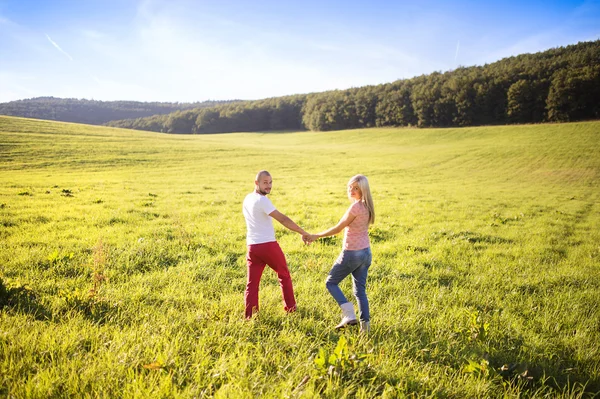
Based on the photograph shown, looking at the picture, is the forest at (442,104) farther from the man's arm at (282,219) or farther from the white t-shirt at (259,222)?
the white t-shirt at (259,222)

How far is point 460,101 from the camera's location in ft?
238

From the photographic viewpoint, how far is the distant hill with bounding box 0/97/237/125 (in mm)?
125750

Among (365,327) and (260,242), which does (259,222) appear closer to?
(260,242)

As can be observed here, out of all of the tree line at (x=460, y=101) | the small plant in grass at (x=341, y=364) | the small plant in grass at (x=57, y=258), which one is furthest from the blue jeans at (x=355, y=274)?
the tree line at (x=460, y=101)

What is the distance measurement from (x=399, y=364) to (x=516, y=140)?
2401 inches

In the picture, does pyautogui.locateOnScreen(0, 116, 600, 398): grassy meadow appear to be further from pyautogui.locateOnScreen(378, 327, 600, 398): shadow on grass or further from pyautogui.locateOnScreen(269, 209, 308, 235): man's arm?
pyautogui.locateOnScreen(269, 209, 308, 235): man's arm

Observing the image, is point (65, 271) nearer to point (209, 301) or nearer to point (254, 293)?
point (209, 301)

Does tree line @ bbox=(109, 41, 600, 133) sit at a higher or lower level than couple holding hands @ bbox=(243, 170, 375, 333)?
higher

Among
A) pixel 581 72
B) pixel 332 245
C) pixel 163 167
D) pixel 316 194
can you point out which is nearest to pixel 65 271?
pixel 332 245

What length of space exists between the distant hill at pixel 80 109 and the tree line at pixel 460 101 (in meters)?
68.8

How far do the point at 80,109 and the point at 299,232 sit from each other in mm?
188823

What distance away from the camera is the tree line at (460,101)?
6006cm

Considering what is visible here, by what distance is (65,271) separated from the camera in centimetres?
533

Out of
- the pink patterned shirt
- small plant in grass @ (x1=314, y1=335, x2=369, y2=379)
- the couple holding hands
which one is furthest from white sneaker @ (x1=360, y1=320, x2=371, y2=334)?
the pink patterned shirt
